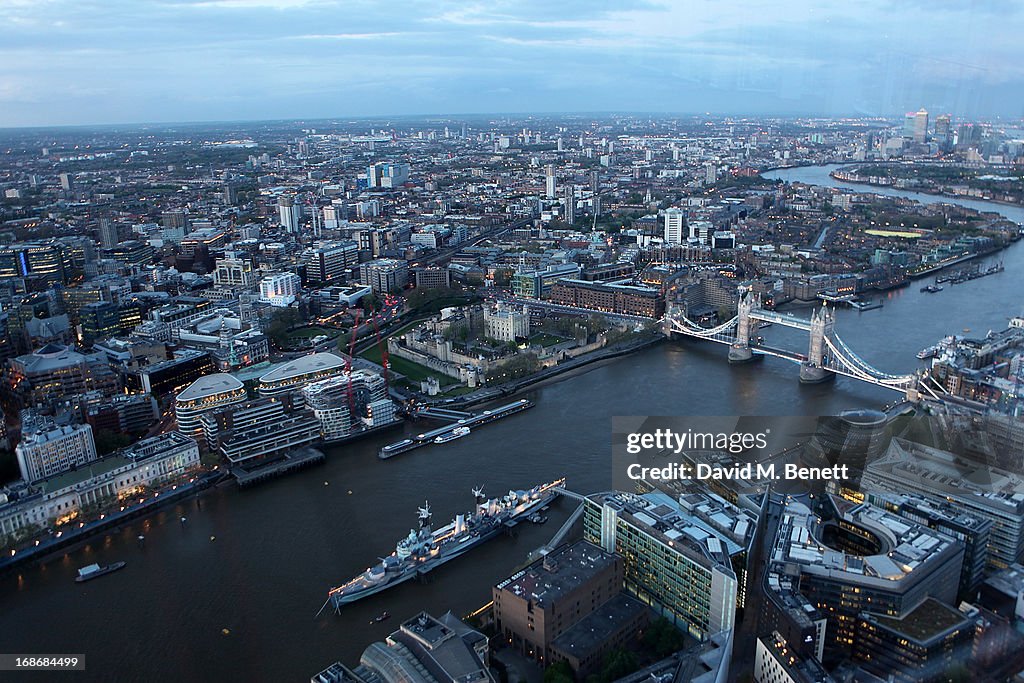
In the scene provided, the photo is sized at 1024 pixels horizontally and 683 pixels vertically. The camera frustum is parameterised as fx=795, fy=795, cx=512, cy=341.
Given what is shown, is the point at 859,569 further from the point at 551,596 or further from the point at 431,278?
the point at 431,278

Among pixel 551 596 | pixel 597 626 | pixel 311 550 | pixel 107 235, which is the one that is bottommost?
pixel 311 550

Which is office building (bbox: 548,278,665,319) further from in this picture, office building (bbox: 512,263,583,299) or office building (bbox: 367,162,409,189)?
office building (bbox: 367,162,409,189)

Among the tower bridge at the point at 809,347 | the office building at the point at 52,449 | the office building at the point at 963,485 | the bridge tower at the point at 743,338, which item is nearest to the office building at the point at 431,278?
the tower bridge at the point at 809,347

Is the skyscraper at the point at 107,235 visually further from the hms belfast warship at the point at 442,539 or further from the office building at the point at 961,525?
the office building at the point at 961,525

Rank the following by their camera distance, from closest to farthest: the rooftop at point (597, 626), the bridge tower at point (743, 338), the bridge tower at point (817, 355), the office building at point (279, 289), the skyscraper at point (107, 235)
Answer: the rooftop at point (597, 626), the bridge tower at point (817, 355), the bridge tower at point (743, 338), the office building at point (279, 289), the skyscraper at point (107, 235)

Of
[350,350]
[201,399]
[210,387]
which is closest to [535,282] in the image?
[350,350]

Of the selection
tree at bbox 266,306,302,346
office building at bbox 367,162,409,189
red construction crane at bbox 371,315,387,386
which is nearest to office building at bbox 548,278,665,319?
red construction crane at bbox 371,315,387,386
